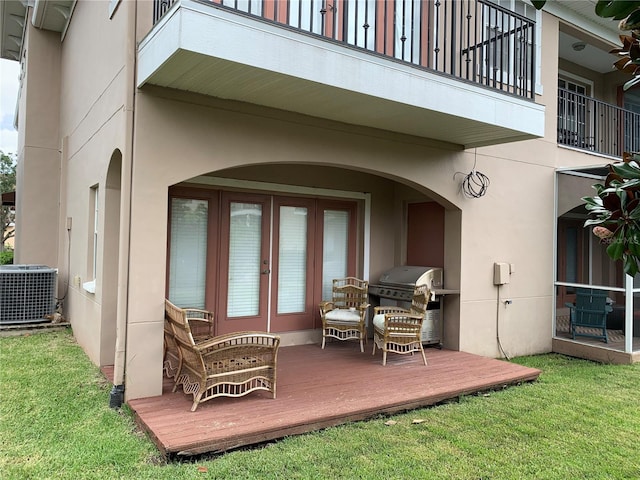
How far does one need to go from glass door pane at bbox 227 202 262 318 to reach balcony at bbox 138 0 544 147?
6.60 feet

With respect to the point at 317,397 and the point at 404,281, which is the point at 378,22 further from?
the point at 317,397

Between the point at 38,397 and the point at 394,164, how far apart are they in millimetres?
4742

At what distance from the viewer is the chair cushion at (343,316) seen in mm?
6491

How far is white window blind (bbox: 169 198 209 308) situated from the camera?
6082 mm

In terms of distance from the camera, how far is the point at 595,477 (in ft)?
11.3

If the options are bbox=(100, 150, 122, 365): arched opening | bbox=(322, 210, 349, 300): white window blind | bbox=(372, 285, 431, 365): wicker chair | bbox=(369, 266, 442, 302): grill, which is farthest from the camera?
bbox=(322, 210, 349, 300): white window blind

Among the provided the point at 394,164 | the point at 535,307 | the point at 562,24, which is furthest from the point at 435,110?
the point at 562,24

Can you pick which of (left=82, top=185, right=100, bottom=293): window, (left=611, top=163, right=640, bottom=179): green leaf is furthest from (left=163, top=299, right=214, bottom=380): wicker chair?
(left=611, top=163, right=640, bottom=179): green leaf

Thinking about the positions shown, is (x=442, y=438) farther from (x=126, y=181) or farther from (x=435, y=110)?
(x=126, y=181)

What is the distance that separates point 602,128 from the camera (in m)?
9.89

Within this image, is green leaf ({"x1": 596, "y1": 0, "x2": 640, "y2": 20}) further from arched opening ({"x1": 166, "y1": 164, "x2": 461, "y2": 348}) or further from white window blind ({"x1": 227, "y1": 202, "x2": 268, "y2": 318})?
white window blind ({"x1": 227, "y1": 202, "x2": 268, "y2": 318})

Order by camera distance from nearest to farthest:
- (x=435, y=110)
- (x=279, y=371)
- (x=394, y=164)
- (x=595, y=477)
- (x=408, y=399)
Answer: (x=595, y=477) < (x=408, y=399) < (x=435, y=110) < (x=279, y=371) < (x=394, y=164)

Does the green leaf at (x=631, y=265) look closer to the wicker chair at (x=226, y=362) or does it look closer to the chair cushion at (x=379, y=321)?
the wicker chair at (x=226, y=362)

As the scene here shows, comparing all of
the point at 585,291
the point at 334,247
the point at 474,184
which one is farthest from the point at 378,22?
the point at 585,291
